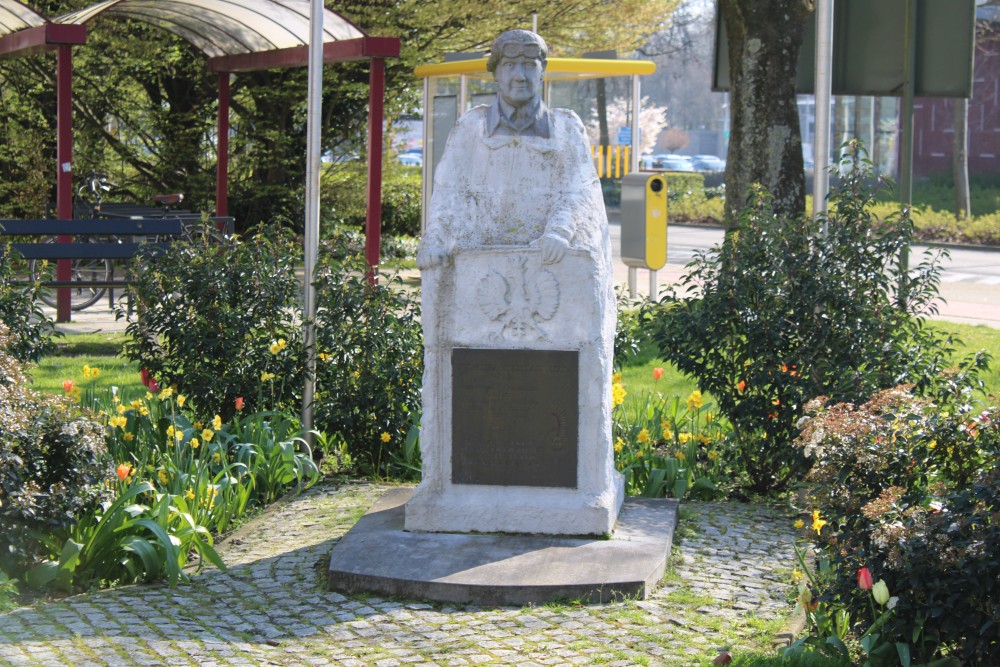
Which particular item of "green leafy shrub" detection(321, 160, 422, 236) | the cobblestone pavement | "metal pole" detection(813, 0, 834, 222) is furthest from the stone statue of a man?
"green leafy shrub" detection(321, 160, 422, 236)

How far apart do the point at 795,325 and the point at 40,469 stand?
3842 millimetres

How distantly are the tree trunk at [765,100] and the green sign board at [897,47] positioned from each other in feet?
7.88

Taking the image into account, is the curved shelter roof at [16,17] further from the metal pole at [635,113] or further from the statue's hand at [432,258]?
the statue's hand at [432,258]

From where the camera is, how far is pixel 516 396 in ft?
19.9

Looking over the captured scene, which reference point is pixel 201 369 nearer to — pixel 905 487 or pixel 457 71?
pixel 905 487

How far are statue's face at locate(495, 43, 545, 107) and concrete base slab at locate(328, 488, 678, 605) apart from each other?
6.51 ft

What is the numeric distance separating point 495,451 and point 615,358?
1898 millimetres

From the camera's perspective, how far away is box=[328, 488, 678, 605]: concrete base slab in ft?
17.6

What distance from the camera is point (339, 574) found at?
217 inches

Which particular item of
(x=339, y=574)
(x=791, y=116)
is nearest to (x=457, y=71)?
(x=791, y=116)

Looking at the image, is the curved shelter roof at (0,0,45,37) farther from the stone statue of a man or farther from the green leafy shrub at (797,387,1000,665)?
the green leafy shrub at (797,387,1000,665)

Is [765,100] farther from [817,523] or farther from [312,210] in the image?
[817,523]

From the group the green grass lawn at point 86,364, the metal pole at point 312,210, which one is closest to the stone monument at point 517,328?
the metal pole at point 312,210

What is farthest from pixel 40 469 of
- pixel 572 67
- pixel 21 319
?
pixel 572 67
